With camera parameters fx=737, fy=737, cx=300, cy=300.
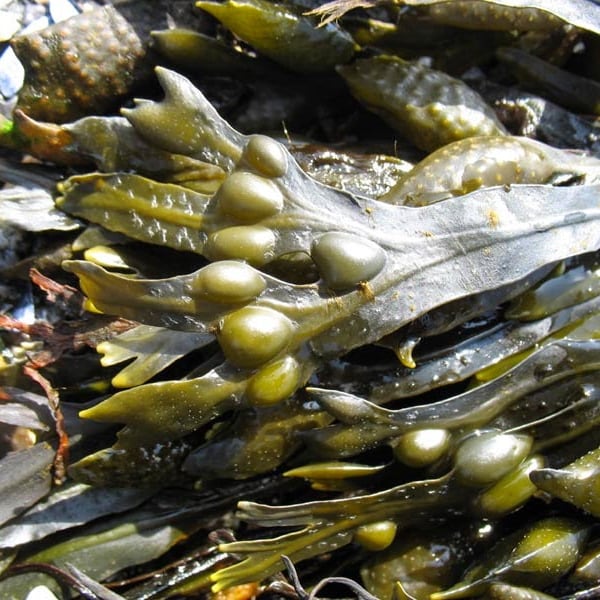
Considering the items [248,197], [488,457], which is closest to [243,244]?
[248,197]

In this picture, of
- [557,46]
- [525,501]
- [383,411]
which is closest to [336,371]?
[383,411]

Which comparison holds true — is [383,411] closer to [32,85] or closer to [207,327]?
[207,327]

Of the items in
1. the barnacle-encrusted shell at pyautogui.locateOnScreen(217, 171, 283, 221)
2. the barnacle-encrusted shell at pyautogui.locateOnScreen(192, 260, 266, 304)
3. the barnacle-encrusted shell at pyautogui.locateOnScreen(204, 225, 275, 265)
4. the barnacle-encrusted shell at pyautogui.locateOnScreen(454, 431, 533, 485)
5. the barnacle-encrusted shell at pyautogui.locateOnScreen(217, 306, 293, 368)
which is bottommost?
the barnacle-encrusted shell at pyautogui.locateOnScreen(454, 431, 533, 485)

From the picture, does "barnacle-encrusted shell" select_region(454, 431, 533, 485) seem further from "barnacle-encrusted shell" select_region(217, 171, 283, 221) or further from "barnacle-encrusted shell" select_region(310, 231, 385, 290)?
"barnacle-encrusted shell" select_region(217, 171, 283, 221)

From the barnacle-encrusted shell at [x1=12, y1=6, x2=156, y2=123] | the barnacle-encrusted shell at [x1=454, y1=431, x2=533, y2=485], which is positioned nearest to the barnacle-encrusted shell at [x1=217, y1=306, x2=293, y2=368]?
the barnacle-encrusted shell at [x1=454, y1=431, x2=533, y2=485]

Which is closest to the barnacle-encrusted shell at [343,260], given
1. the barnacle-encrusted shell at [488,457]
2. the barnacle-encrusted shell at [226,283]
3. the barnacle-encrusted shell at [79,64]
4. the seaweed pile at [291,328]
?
the seaweed pile at [291,328]

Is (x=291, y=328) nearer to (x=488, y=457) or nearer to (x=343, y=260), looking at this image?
(x=343, y=260)
